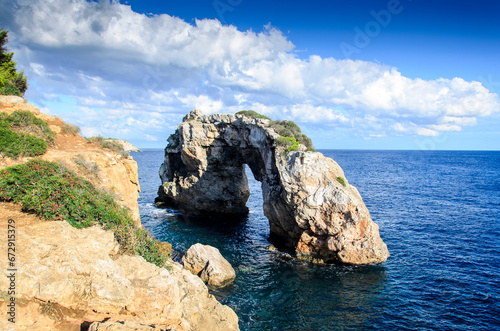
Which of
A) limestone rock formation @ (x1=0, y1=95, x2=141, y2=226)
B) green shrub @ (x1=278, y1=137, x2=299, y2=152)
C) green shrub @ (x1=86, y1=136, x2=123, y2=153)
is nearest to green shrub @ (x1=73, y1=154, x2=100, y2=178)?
limestone rock formation @ (x1=0, y1=95, x2=141, y2=226)

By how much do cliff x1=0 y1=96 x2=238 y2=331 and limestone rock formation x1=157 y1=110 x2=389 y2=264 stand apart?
15523 mm

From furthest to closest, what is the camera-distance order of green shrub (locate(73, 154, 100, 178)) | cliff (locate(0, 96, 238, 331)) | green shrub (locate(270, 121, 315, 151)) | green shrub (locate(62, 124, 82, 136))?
green shrub (locate(270, 121, 315, 151)) < green shrub (locate(62, 124, 82, 136)) < green shrub (locate(73, 154, 100, 178)) < cliff (locate(0, 96, 238, 331))

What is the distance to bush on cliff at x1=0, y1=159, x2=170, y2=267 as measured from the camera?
40.7 feet

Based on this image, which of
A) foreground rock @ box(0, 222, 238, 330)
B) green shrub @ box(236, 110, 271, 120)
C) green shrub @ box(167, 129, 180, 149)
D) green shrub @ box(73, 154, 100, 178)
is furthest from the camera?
green shrub @ box(167, 129, 180, 149)

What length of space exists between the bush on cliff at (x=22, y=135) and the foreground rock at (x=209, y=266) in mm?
14054

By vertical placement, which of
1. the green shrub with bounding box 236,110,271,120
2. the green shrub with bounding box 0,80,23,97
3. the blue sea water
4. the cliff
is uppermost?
the green shrub with bounding box 236,110,271,120

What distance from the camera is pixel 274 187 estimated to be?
32.1 metres

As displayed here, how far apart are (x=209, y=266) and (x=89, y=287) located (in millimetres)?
13688

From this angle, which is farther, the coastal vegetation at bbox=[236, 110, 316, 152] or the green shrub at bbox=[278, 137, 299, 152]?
the coastal vegetation at bbox=[236, 110, 316, 152]

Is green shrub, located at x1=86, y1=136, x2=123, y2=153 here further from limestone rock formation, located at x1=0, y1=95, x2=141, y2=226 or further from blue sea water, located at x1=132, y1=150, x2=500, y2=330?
blue sea water, located at x1=132, y1=150, x2=500, y2=330

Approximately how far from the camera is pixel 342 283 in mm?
23078

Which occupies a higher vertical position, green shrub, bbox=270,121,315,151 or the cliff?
green shrub, bbox=270,121,315,151

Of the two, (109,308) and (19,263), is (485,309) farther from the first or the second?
(19,263)

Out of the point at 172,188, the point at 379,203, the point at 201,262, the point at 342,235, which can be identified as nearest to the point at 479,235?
the point at 379,203
